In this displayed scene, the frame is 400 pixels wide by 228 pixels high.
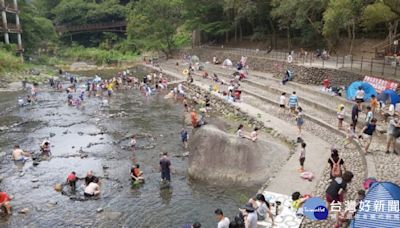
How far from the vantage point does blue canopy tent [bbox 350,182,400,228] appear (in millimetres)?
9156

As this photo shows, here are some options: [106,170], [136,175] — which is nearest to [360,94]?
[136,175]

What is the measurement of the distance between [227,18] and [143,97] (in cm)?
2379

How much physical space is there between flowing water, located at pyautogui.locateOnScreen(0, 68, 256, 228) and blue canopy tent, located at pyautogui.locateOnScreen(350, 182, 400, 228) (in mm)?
6122

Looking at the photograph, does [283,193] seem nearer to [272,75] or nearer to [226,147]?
[226,147]

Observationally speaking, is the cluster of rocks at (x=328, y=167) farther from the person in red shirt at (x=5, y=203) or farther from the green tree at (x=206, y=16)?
the green tree at (x=206, y=16)

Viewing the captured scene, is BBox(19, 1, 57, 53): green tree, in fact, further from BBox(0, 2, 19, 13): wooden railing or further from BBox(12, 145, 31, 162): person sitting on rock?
BBox(12, 145, 31, 162): person sitting on rock

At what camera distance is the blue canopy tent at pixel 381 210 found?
30.0ft

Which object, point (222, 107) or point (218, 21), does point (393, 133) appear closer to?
point (222, 107)

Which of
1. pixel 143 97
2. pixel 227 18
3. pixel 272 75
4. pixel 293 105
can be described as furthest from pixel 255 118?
pixel 227 18

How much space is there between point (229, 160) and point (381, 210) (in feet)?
28.5

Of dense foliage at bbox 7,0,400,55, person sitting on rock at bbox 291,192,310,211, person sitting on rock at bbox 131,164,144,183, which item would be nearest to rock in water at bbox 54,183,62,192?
person sitting on rock at bbox 131,164,144,183

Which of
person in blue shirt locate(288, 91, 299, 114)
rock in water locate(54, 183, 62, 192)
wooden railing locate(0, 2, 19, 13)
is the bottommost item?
rock in water locate(54, 183, 62, 192)

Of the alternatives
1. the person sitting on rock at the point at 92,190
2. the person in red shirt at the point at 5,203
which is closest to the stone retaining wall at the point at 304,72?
the person sitting on rock at the point at 92,190

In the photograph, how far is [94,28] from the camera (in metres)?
87.9
